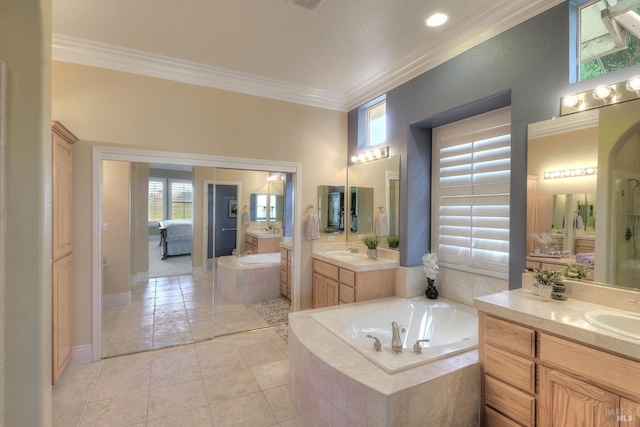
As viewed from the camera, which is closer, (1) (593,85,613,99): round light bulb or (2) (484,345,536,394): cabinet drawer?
(2) (484,345,536,394): cabinet drawer

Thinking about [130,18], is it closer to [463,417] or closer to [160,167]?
[160,167]

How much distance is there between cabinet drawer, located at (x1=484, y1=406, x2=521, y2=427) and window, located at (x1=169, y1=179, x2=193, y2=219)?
3.40 metres

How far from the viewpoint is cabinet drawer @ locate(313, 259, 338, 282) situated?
11.6 feet

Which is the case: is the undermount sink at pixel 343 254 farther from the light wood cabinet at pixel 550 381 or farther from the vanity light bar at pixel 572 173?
the vanity light bar at pixel 572 173

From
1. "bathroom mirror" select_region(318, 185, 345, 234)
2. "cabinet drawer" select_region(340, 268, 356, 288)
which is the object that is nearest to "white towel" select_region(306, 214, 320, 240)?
"bathroom mirror" select_region(318, 185, 345, 234)

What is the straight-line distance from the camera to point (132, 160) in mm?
3078

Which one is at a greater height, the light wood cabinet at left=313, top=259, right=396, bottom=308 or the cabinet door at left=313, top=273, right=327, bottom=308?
the light wood cabinet at left=313, top=259, right=396, bottom=308

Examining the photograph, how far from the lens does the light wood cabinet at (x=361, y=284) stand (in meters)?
3.19

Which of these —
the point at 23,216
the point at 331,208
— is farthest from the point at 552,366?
the point at 331,208

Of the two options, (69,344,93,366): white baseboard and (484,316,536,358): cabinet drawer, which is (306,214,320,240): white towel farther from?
(69,344,93,366): white baseboard

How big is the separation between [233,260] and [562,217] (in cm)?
349

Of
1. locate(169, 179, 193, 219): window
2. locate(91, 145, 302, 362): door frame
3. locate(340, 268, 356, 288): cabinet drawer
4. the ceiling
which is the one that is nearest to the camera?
the ceiling

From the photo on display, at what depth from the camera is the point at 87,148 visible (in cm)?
287

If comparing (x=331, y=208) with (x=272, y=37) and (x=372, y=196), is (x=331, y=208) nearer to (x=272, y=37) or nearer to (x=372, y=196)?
(x=372, y=196)
